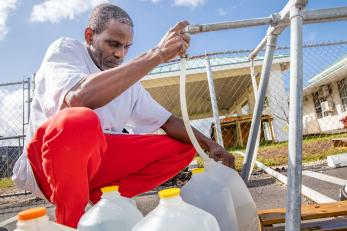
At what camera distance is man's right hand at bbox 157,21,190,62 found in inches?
52.3

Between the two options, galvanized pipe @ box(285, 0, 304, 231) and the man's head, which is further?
the man's head

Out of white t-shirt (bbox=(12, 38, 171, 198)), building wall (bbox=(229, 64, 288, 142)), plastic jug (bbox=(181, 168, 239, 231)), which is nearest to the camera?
plastic jug (bbox=(181, 168, 239, 231))

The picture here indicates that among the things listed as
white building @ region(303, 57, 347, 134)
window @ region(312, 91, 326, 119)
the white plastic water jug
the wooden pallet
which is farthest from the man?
window @ region(312, 91, 326, 119)

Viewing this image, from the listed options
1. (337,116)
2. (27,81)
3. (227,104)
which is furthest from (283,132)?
(227,104)

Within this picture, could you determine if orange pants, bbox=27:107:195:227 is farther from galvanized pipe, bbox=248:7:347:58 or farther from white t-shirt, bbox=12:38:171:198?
galvanized pipe, bbox=248:7:347:58

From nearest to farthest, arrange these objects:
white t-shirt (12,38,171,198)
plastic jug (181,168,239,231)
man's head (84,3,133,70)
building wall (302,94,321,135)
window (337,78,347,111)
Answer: plastic jug (181,168,239,231)
white t-shirt (12,38,171,198)
man's head (84,3,133,70)
window (337,78,347,111)
building wall (302,94,321,135)

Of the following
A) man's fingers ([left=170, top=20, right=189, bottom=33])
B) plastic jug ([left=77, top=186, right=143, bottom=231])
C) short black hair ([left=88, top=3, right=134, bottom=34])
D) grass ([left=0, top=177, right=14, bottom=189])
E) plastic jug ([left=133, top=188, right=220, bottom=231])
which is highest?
short black hair ([left=88, top=3, right=134, bottom=34])

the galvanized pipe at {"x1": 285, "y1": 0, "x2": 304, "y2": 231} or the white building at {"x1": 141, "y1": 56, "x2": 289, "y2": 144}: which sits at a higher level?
the white building at {"x1": 141, "y1": 56, "x2": 289, "y2": 144}

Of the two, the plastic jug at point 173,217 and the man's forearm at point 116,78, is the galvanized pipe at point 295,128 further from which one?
the man's forearm at point 116,78

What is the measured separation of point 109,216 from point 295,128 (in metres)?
0.66

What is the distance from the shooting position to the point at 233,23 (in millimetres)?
1406

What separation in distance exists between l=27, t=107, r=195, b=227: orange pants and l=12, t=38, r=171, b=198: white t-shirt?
0.14m

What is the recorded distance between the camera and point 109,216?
1.06m

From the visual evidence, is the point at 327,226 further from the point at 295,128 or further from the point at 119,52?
the point at 119,52
